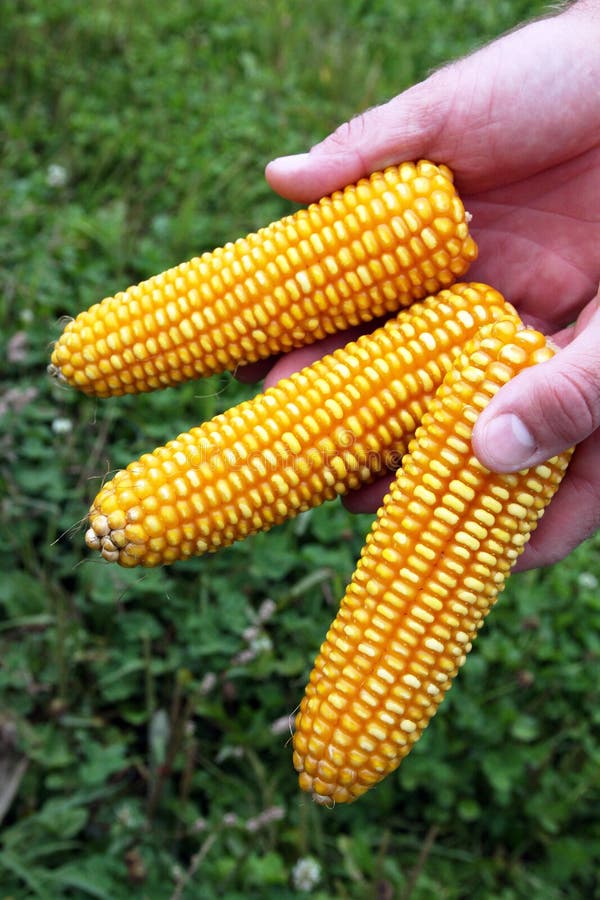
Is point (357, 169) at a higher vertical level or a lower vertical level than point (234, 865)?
higher

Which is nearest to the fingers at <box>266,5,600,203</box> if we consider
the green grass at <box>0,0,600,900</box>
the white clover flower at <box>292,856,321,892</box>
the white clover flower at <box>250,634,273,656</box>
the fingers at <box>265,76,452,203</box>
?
the fingers at <box>265,76,452,203</box>

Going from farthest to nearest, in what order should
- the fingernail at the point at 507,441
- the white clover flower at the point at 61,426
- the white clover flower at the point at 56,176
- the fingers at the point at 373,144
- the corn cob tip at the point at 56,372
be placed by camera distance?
the white clover flower at the point at 56,176 → the white clover flower at the point at 61,426 → the corn cob tip at the point at 56,372 → the fingers at the point at 373,144 → the fingernail at the point at 507,441

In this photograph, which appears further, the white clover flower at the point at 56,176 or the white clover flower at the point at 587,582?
the white clover flower at the point at 56,176

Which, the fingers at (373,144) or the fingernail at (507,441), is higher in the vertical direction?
the fingers at (373,144)

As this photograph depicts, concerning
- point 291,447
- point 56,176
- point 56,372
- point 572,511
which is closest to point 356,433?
point 291,447

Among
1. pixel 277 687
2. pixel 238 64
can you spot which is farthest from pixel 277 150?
pixel 277 687

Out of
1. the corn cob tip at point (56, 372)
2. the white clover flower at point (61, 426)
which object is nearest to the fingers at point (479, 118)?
the corn cob tip at point (56, 372)

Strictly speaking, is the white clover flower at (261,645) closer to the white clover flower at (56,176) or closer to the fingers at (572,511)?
the fingers at (572,511)

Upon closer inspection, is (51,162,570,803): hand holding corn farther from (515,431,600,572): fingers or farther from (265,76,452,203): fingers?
(515,431,600,572): fingers

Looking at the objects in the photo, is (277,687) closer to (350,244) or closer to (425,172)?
(350,244)
